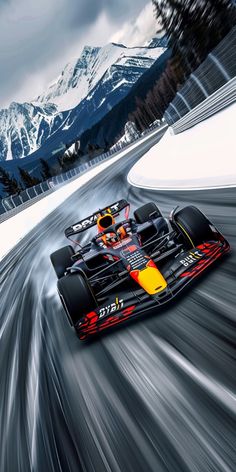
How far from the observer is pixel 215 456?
1.83 meters

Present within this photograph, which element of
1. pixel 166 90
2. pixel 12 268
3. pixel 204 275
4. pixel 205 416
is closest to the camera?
pixel 205 416

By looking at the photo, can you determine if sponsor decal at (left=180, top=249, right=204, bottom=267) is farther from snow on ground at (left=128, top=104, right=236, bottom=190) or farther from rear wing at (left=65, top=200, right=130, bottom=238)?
snow on ground at (left=128, top=104, right=236, bottom=190)

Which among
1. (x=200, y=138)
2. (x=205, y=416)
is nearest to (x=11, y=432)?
(x=205, y=416)

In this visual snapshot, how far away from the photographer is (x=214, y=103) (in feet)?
35.1

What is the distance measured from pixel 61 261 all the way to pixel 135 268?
2.00 m

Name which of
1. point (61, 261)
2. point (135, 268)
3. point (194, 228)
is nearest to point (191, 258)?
point (194, 228)

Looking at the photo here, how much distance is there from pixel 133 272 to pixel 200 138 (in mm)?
7534

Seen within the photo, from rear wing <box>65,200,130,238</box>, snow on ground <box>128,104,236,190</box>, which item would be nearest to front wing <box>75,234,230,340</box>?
rear wing <box>65,200,130,238</box>

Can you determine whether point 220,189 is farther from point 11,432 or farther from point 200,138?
point 11,432

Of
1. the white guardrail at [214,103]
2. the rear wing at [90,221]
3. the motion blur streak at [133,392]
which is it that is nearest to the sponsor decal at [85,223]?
the rear wing at [90,221]

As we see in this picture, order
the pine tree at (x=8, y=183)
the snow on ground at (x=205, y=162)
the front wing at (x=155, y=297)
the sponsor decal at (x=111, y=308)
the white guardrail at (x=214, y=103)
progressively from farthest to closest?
the pine tree at (x=8, y=183) → the white guardrail at (x=214, y=103) → the snow on ground at (x=205, y=162) → the sponsor decal at (x=111, y=308) → the front wing at (x=155, y=297)

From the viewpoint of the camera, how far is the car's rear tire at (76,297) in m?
3.84

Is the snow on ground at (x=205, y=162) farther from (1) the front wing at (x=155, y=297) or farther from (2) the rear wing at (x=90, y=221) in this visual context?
(1) the front wing at (x=155, y=297)

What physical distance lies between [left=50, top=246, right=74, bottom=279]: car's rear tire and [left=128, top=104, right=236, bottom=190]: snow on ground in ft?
10.3
